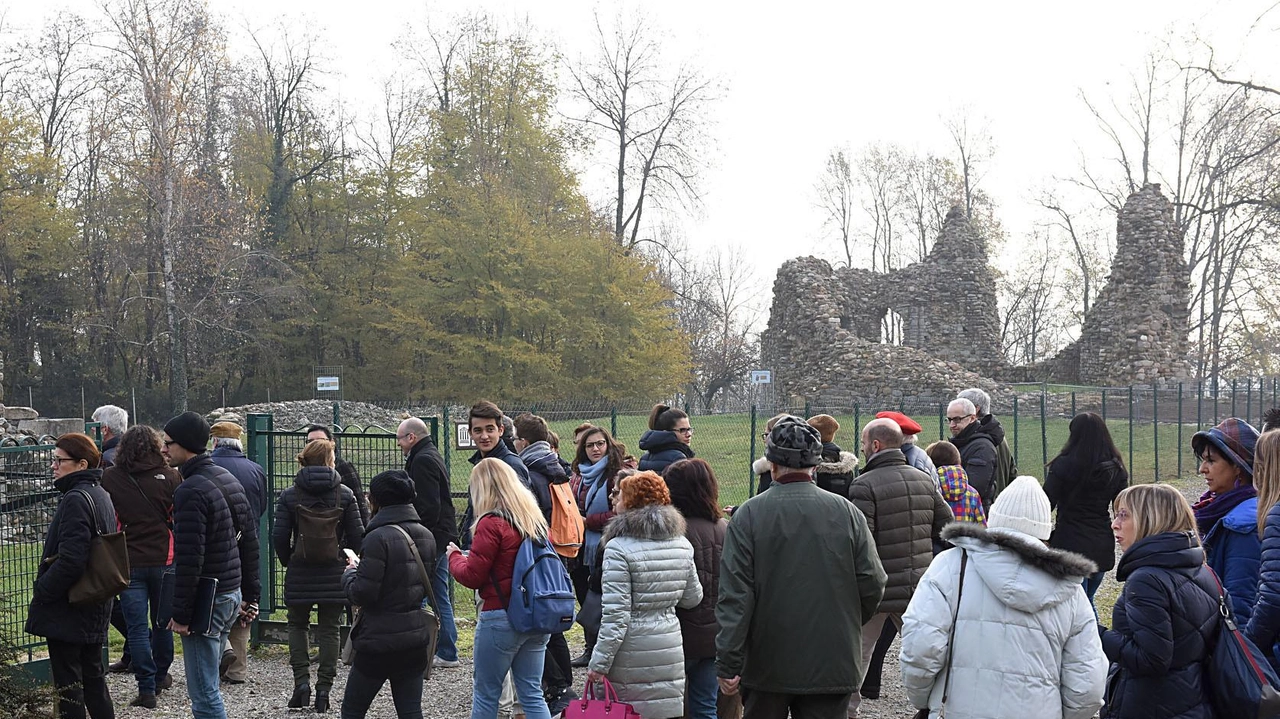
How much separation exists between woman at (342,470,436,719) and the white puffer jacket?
2.59 meters

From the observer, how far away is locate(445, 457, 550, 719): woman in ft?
18.7

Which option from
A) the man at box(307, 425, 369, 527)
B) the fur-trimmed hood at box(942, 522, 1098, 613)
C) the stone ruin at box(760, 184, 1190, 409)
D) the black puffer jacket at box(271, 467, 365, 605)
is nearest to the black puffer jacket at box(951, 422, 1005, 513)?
the man at box(307, 425, 369, 527)

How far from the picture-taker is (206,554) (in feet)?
21.5

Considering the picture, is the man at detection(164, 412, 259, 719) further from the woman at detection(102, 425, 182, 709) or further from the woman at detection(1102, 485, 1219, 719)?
the woman at detection(1102, 485, 1219, 719)

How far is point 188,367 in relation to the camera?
4003 cm

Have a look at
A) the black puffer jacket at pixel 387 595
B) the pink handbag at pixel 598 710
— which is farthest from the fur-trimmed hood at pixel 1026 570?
the black puffer jacket at pixel 387 595

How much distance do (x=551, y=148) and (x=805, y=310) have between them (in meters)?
12.7

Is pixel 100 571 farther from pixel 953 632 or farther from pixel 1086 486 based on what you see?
pixel 1086 486

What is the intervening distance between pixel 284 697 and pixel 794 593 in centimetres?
455

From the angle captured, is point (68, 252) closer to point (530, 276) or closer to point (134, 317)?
point (134, 317)

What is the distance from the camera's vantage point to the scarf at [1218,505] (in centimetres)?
569

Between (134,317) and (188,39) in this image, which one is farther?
(134,317)

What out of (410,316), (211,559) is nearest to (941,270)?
(410,316)

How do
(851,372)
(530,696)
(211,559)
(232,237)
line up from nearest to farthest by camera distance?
(530,696)
(211,559)
(851,372)
(232,237)
